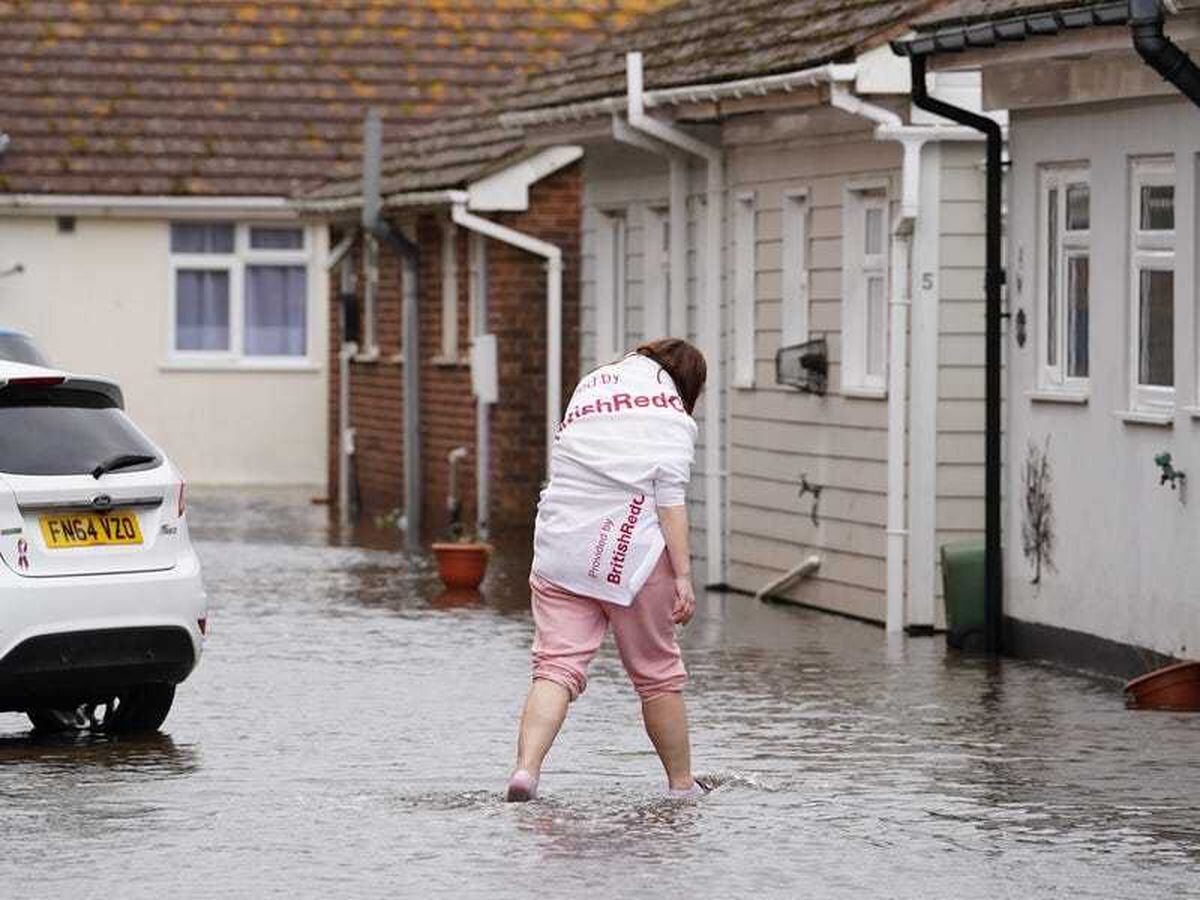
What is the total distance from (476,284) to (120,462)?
19.9 meters

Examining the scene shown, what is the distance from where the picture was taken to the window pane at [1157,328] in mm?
17844

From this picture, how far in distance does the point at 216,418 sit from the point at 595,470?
31196 millimetres

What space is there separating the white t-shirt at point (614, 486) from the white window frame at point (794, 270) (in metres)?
11.1

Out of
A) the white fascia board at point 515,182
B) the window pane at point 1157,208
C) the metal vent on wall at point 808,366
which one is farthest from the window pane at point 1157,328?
the white fascia board at point 515,182

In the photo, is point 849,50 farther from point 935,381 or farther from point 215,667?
point 215,667

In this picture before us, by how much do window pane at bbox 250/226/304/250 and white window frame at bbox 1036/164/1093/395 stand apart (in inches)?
982

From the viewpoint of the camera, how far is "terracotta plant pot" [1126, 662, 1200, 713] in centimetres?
1617

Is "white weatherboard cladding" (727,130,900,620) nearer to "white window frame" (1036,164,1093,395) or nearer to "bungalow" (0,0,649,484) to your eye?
"white window frame" (1036,164,1093,395)

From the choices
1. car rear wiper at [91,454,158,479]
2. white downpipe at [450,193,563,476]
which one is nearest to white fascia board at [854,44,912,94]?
car rear wiper at [91,454,158,479]

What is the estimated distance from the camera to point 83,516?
14.1m

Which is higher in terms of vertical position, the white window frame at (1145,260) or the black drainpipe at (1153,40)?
the black drainpipe at (1153,40)

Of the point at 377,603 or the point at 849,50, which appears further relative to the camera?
the point at 377,603

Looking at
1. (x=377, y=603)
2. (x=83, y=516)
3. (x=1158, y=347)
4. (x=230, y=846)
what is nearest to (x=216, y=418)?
(x=377, y=603)

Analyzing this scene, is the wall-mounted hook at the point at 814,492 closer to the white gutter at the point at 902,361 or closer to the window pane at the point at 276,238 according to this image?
the white gutter at the point at 902,361
